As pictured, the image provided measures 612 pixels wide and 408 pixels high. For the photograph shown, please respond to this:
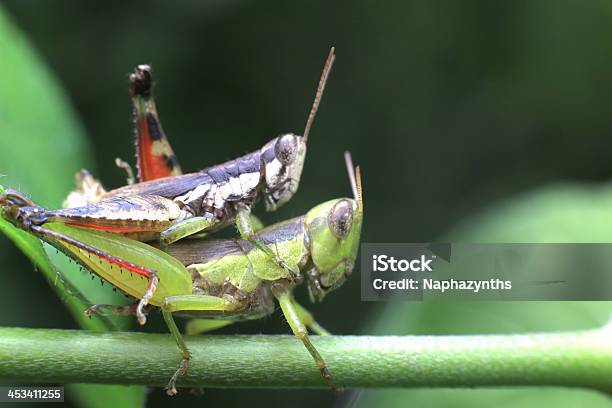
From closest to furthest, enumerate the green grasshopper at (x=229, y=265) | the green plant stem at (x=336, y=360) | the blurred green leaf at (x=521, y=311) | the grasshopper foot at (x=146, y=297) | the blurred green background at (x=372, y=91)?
the green plant stem at (x=336, y=360)
the grasshopper foot at (x=146, y=297)
the green grasshopper at (x=229, y=265)
the blurred green leaf at (x=521, y=311)
the blurred green background at (x=372, y=91)

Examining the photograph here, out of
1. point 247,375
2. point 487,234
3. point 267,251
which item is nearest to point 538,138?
point 487,234

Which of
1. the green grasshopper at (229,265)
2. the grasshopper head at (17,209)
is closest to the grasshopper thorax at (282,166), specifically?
the green grasshopper at (229,265)

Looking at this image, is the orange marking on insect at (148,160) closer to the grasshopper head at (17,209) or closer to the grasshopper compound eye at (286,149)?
the grasshopper compound eye at (286,149)

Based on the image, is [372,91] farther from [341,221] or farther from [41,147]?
[41,147]

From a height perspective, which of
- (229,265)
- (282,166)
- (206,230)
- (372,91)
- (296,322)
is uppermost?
(372,91)

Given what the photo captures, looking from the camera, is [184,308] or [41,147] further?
[41,147]

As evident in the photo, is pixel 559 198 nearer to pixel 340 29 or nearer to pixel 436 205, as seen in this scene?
pixel 436 205

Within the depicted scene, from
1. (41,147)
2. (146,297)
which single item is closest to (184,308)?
(146,297)
